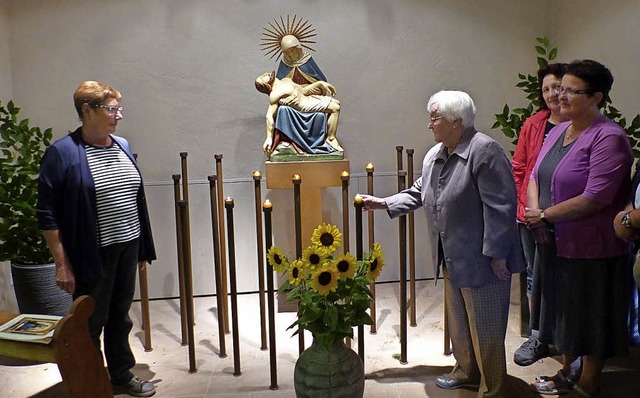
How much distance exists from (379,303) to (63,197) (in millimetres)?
2102

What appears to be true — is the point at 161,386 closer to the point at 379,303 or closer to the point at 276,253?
the point at 276,253

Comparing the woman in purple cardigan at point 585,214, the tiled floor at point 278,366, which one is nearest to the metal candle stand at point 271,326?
the tiled floor at point 278,366

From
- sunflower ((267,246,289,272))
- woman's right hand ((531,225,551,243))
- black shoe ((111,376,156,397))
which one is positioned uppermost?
woman's right hand ((531,225,551,243))

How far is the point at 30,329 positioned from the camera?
2.21 metres

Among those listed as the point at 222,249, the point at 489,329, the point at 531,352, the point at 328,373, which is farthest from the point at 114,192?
the point at 531,352

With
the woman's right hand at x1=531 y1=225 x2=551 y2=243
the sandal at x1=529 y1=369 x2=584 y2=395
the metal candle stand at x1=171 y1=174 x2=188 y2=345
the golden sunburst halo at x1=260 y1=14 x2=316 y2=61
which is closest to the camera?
the woman's right hand at x1=531 y1=225 x2=551 y2=243

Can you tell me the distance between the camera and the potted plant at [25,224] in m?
3.08

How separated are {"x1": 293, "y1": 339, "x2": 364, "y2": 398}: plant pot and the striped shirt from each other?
88 cm

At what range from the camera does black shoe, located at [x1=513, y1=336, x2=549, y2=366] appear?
2.89 meters

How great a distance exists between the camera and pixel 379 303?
3.83 meters

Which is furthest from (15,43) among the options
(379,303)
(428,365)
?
(428,365)

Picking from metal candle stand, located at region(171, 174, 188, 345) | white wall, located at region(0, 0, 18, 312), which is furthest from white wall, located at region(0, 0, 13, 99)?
Answer: metal candle stand, located at region(171, 174, 188, 345)

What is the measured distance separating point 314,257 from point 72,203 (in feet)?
3.03

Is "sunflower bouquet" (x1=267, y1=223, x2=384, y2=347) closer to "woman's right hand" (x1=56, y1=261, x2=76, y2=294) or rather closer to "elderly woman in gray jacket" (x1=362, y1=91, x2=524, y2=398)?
"elderly woman in gray jacket" (x1=362, y1=91, x2=524, y2=398)
